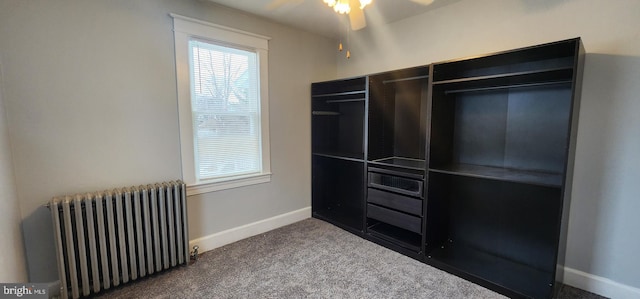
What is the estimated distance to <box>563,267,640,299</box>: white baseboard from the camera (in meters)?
1.89

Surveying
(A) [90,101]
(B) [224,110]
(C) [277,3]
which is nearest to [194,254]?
(B) [224,110]

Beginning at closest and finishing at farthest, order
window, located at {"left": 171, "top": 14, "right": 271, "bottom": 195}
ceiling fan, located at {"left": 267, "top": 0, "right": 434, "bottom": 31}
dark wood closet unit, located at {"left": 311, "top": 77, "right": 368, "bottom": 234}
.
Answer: ceiling fan, located at {"left": 267, "top": 0, "right": 434, "bottom": 31} < window, located at {"left": 171, "top": 14, "right": 271, "bottom": 195} < dark wood closet unit, located at {"left": 311, "top": 77, "right": 368, "bottom": 234}

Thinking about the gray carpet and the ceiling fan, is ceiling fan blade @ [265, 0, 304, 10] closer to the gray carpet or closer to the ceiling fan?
the ceiling fan

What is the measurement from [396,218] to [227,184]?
1.78 metres

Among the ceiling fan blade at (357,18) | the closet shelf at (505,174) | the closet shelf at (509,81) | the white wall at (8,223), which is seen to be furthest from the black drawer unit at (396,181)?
the white wall at (8,223)

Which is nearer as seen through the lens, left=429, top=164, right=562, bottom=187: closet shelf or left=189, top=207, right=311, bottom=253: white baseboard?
left=429, top=164, right=562, bottom=187: closet shelf

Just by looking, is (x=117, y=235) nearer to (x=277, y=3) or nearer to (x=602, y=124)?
(x=277, y=3)

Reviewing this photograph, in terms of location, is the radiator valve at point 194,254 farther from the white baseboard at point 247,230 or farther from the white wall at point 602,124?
the white wall at point 602,124

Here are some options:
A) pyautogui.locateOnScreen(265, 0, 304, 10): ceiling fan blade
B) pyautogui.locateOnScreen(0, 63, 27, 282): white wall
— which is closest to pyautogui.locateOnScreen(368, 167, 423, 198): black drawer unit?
pyautogui.locateOnScreen(265, 0, 304, 10): ceiling fan blade

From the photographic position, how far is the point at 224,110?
2682 mm

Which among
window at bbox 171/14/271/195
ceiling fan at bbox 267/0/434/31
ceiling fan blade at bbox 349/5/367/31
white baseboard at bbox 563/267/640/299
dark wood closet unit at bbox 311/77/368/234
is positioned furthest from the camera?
dark wood closet unit at bbox 311/77/368/234

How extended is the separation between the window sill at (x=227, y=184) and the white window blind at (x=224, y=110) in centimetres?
7

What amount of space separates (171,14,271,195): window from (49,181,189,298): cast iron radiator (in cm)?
36

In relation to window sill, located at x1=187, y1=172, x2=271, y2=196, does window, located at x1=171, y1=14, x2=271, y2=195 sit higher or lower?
higher
